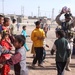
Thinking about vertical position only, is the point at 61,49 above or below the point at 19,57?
below

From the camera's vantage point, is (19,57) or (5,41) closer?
(19,57)

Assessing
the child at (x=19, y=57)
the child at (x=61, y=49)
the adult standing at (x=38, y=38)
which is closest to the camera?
the child at (x=19, y=57)

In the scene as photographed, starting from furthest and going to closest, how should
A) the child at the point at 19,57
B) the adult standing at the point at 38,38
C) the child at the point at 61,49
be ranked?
the adult standing at the point at 38,38 → the child at the point at 61,49 → the child at the point at 19,57

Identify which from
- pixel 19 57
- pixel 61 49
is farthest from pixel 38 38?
pixel 19 57

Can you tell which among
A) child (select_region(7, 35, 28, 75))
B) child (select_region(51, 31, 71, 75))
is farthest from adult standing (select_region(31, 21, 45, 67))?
child (select_region(7, 35, 28, 75))

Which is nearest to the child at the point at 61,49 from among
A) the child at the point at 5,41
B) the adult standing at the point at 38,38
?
the child at the point at 5,41

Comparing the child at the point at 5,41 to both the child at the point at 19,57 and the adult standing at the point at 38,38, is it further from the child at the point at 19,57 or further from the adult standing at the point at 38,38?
the adult standing at the point at 38,38

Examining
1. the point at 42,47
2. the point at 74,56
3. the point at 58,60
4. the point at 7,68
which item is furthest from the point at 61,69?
the point at 74,56

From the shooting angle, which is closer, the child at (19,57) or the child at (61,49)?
the child at (19,57)

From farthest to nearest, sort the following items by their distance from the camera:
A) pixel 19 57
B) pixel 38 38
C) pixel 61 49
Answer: pixel 38 38
pixel 61 49
pixel 19 57

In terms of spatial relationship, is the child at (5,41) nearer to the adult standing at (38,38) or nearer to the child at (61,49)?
the child at (61,49)

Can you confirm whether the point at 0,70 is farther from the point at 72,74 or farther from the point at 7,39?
the point at 72,74

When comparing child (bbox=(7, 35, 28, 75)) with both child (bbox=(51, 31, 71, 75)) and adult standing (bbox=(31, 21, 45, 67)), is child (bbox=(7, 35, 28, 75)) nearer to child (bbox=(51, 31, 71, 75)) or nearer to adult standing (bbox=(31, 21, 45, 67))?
child (bbox=(51, 31, 71, 75))

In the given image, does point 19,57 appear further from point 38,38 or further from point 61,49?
point 38,38
